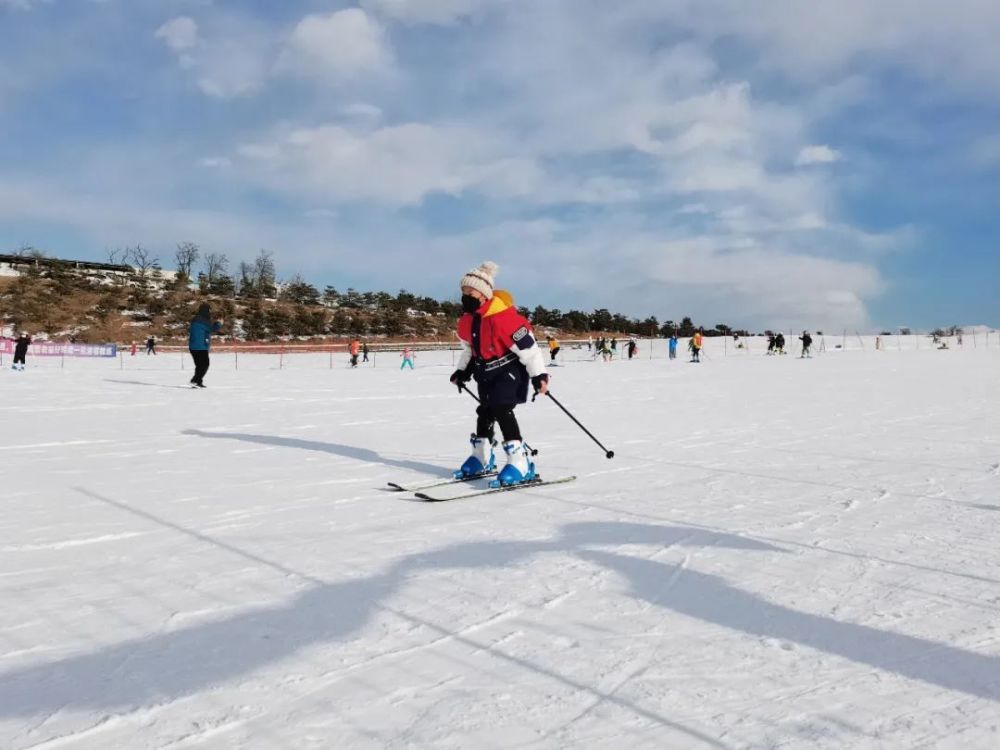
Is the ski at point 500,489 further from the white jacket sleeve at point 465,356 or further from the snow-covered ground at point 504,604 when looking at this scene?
the white jacket sleeve at point 465,356

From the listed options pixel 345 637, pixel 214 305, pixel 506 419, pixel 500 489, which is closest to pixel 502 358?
pixel 506 419

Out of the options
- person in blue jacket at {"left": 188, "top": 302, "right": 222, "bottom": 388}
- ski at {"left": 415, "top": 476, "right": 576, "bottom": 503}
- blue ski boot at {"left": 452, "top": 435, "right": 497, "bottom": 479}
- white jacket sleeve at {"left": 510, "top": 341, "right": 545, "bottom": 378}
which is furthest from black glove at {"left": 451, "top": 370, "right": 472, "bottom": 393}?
person in blue jacket at {"left": 188, "top": 302, "right": 222, "bottom": 388}

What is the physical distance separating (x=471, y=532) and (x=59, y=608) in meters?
2.08

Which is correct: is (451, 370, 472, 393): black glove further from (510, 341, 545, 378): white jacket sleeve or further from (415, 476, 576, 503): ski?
(415, 476, 576, 503): ski

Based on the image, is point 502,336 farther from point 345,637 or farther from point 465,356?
point 345,637

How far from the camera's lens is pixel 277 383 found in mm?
19016

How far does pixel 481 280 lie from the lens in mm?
5793

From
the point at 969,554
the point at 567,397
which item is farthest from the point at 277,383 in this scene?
the point at 969,554

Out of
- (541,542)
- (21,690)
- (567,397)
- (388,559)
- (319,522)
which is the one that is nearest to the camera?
(21,690)

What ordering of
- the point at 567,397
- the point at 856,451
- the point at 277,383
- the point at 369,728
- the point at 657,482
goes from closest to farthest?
the point at 369,728, the point at 657,482, the point at 856,451, the point at 567,397, the point at 277,383

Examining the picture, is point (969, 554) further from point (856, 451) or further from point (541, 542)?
point (856, 451)

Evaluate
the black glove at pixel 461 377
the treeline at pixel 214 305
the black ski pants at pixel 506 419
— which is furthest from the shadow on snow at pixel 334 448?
the treeline at pixel 214 305

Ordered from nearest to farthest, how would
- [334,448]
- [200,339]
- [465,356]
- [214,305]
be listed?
[465,356] → [334,448] → [200,339] → [214,305]

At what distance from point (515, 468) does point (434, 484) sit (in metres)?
0.66
